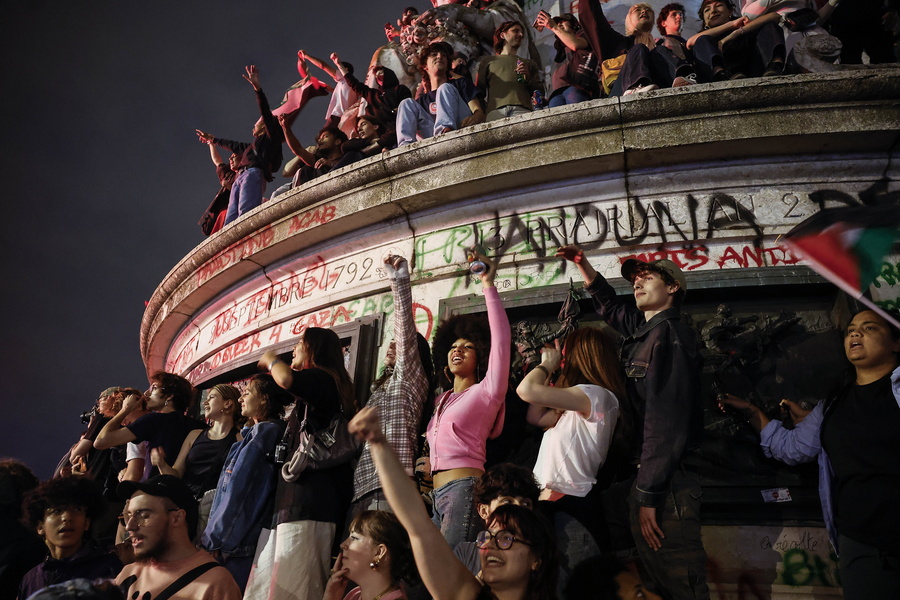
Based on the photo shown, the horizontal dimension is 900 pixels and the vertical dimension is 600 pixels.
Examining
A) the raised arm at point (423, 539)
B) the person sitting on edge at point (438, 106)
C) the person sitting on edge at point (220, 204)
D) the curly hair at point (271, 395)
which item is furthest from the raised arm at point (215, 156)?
the raised arm at point (423, 539)

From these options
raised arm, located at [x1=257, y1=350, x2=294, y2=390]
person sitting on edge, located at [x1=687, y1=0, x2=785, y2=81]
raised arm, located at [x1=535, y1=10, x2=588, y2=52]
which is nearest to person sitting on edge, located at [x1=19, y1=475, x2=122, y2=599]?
raised arm, located at [x1=257, y1=350, x2=294, y2=390]

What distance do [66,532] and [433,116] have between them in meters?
5.33

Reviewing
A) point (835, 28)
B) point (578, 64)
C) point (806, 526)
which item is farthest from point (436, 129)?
point (806, 526)

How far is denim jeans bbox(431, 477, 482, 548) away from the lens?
3799 mm

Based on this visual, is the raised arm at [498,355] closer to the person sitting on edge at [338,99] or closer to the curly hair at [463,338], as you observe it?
the curly hair at [463,338]

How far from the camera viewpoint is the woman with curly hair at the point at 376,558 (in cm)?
343

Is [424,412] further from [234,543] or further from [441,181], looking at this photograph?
[441,181]

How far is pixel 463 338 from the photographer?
191 inches

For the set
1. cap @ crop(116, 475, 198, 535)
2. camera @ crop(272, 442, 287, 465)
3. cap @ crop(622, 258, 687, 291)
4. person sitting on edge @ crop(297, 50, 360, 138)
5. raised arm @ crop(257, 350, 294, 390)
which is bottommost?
cap @ crop(116, 475, 198, 535)

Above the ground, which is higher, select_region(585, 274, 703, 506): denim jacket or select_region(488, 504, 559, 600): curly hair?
select_region(585, 274, 703, 506): denim jacket

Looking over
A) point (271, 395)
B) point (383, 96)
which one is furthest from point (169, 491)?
point (383, 96)

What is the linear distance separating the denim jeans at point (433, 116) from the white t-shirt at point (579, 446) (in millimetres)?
3965

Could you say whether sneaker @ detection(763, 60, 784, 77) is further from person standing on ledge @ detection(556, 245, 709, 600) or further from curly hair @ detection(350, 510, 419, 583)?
curly hair @ detection(350, 510, 419, 583)

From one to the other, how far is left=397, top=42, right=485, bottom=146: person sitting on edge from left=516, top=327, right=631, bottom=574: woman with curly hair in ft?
12.4
